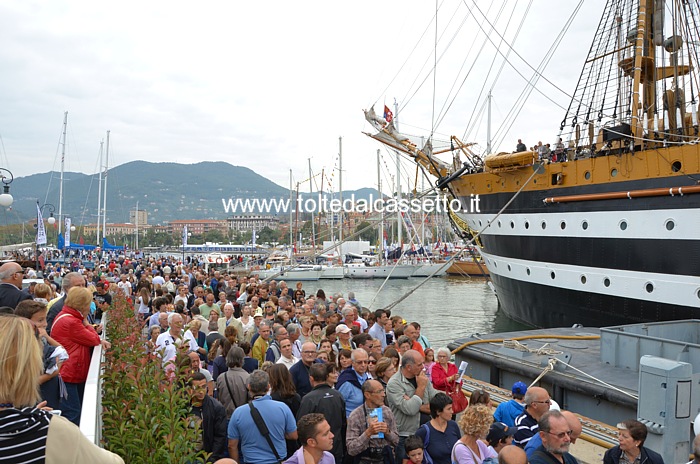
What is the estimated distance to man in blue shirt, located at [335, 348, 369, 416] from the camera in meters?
5.03

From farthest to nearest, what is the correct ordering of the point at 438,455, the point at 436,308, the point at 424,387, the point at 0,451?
the point at 436,308, the point at 424,387, the point at 438,455, the point at 0,451

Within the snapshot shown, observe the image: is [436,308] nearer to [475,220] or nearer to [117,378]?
[475,220]

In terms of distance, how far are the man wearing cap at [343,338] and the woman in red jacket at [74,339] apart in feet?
10.7

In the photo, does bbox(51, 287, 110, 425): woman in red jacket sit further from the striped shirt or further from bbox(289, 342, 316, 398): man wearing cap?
the striped shirt

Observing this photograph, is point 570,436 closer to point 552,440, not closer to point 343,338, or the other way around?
point 552,440

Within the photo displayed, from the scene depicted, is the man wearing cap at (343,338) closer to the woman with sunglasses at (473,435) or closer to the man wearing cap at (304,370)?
the man wearing cap at (304,370)

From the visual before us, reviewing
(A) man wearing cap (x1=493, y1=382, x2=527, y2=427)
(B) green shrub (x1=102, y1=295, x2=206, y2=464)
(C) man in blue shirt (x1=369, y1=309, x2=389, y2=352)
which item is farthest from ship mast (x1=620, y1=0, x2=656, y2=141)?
(B) green shrub (x1=102, y1=295, x2=206, y2=464)

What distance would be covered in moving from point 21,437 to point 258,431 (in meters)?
Answer: 2.57

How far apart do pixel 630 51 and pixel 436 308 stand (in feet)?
53.9

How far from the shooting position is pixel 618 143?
1480 cm

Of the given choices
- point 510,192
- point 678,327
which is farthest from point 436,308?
point 678,327

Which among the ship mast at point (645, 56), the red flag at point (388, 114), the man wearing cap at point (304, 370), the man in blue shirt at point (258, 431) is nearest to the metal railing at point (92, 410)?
the man in blue shirt at point (258, 431)

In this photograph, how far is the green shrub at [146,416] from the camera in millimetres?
3877

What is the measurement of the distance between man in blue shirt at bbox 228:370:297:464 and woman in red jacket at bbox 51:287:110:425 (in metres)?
1.57
